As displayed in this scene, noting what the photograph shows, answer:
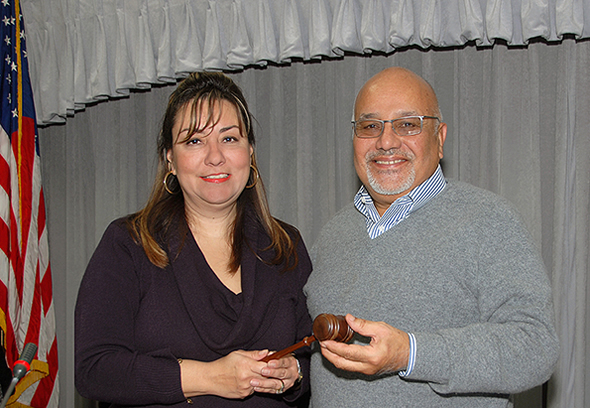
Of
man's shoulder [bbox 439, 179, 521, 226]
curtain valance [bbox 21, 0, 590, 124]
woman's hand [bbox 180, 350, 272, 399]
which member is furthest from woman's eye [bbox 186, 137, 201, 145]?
curtain valance [bbox 21, 0, 590, 124]

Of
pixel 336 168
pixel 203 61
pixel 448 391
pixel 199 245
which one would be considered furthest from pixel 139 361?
pixel 203 61

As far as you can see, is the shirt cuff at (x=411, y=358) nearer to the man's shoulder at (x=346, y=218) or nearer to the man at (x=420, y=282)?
the man at (x=420, y=282)

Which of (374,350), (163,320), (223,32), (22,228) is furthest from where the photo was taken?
(223,32)

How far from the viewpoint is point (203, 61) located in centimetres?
301

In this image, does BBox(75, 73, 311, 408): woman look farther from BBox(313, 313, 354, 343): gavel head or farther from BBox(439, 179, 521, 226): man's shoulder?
BBox(439, 179, 521, 226): man's shoulder

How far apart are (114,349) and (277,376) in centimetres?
45

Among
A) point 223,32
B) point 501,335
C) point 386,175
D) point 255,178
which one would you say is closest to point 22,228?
point 223,32

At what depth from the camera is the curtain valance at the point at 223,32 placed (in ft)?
8.07

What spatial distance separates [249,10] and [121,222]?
5.42ft

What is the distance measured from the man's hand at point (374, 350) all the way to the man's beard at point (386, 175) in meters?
0.53

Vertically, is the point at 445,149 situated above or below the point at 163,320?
above

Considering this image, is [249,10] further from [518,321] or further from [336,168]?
[518,321]

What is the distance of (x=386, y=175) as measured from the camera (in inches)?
67.1

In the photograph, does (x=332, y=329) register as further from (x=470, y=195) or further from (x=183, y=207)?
(x=183, y=207)
